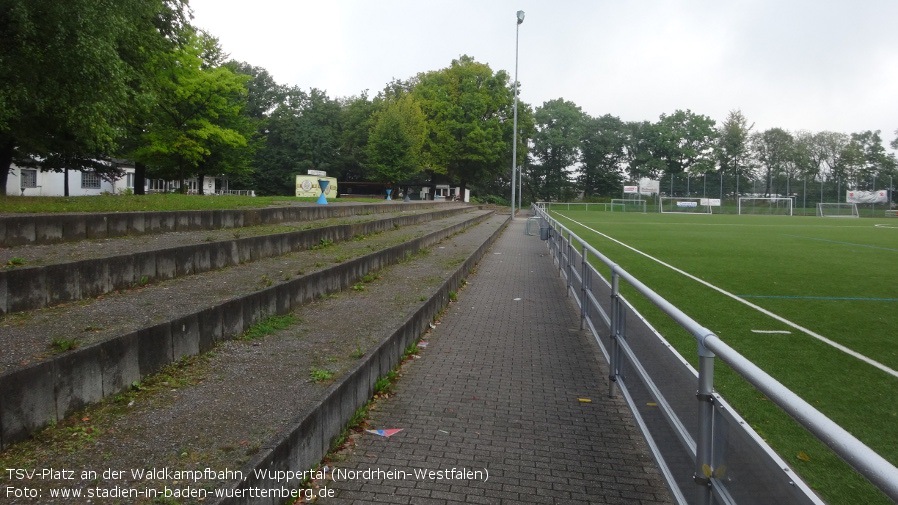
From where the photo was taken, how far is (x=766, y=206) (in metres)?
68.2

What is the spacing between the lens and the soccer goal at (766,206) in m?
67.1

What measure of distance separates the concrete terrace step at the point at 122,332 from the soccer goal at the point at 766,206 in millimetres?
68687

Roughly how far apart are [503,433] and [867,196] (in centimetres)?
7689

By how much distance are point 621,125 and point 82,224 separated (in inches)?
3454

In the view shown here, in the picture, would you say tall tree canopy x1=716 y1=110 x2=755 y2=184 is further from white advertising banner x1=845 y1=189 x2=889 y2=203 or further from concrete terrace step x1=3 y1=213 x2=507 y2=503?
concrete terrace step x1=3 y1=213 x2=507 y2=503

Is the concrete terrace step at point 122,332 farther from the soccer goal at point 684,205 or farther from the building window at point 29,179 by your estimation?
the soccer goal at point 684,205

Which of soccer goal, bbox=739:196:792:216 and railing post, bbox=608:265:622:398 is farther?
soccer goal, bbox=739:196:792:216

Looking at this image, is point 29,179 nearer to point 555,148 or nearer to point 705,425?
point 705,425

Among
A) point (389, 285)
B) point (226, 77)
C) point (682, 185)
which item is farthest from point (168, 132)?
point (682, 185)

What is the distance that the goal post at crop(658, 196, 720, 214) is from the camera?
7062 centimetres

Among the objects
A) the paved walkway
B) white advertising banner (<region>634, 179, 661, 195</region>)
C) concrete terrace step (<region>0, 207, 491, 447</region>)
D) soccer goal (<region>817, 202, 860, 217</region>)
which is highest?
white advertising banner (<region>634, 179, 661, 195</region>)

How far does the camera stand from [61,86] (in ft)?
51.6

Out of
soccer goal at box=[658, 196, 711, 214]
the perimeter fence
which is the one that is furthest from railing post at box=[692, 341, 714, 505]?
the perimeter fence

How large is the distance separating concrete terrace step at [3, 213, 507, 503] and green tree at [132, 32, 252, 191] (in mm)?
27771
